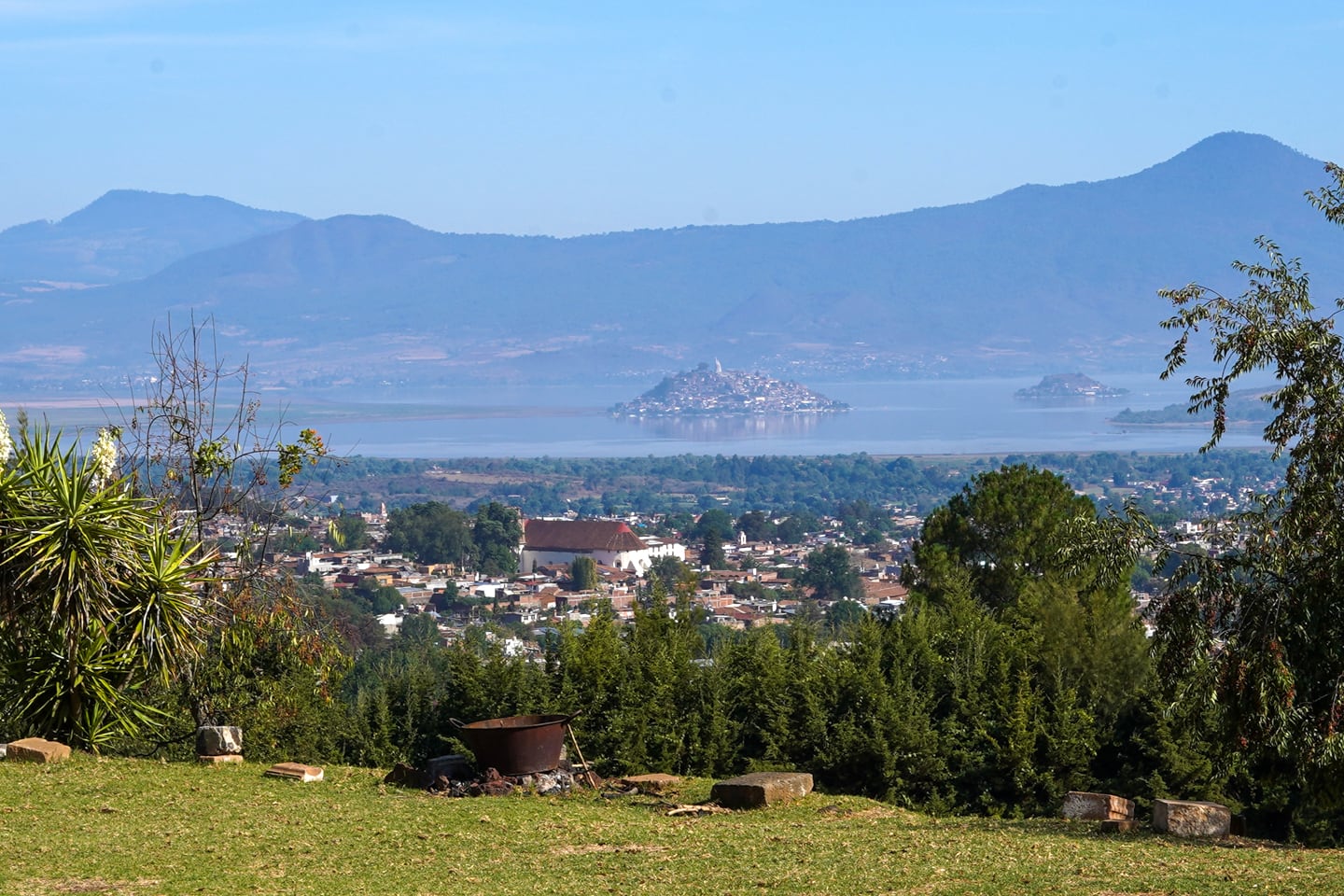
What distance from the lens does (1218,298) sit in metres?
9.77

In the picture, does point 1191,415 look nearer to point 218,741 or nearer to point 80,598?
point 218,741

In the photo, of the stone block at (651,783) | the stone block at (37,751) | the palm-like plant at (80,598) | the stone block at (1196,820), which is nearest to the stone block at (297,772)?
the palm-like plant at (80,598)

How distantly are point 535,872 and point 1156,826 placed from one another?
454 centimetres

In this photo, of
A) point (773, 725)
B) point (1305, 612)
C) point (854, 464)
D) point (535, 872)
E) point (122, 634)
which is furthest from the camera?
point (854, 464)

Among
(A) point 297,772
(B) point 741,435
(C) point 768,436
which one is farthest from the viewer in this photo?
(B) point 741,435

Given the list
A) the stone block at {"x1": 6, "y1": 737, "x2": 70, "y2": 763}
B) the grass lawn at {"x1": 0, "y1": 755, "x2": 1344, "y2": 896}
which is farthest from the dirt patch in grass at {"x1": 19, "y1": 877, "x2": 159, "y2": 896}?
the stone block at {"x1": 6, "y1": 737, "x2": 70, "y2": 763}

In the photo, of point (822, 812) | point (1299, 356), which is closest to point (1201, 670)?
point (1299, 356)

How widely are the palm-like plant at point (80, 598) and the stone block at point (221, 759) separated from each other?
0.72 metres

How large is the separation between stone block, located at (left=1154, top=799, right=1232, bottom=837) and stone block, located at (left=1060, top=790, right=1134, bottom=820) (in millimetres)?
573

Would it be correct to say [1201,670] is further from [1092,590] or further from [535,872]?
[1092,590]

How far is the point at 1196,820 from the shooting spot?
34.6 ft

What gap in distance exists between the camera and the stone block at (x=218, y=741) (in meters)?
12.6

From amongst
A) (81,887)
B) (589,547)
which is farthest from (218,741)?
(589,547)

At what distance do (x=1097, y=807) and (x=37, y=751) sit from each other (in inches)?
307
